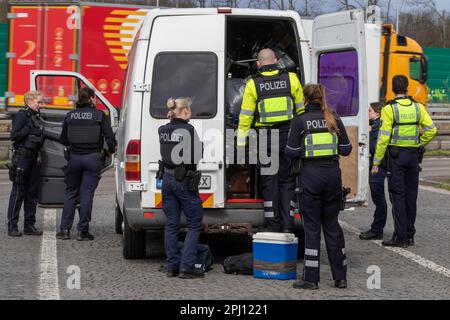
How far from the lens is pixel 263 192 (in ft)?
32.1

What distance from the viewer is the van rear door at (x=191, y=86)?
9656 millimetres

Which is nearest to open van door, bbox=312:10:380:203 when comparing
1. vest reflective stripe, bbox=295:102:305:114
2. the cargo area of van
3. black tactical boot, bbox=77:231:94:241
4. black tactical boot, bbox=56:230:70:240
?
the cargo area of van

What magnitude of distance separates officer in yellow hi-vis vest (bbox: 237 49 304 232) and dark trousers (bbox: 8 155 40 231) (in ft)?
11.8

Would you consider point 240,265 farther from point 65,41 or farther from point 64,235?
point 65,41

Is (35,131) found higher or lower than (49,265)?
higher

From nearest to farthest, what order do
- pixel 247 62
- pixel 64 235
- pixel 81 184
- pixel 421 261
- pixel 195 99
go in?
pixel 195 99, pixel 421 261, pixel 247 62, pixel 81 184, pixel 64 235

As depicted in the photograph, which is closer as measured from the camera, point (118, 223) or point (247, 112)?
point (247, 112)

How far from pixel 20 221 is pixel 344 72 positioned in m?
5.28

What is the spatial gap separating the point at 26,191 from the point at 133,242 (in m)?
2.58

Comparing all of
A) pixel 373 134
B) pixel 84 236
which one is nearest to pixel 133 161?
pixel 84 236

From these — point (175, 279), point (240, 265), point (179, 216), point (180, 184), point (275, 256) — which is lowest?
point (175, 279)

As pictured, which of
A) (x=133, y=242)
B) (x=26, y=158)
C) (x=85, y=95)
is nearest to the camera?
(x=133, y=242)

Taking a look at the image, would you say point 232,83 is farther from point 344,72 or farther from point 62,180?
point 62,180

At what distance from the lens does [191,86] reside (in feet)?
32.0
